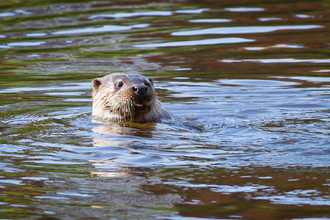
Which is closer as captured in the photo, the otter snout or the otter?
the otter snout

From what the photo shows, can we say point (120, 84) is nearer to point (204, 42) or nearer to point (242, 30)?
point (204, 42)

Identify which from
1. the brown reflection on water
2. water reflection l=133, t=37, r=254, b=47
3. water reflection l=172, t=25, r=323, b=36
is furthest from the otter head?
water reflection l=172, t=25, r=323, b=36

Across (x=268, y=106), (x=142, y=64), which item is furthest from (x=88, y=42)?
(x=268, y=106)

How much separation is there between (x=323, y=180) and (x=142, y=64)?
6.98m

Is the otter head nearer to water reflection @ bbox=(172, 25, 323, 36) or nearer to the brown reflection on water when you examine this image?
the brown reflection on water

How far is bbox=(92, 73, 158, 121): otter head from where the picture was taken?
6.73 m

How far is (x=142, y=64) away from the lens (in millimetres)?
10773

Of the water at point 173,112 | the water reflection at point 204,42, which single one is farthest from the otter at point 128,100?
the water reflection at point 204,42

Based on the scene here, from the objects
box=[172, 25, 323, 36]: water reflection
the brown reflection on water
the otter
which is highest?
box=[172, 25, 323, 36]: water reflection

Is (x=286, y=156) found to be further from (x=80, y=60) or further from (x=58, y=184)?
(x=80, y=60)

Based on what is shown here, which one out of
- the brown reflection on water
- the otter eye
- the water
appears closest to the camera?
the brown reflection on water

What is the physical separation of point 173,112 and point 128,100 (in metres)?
1.46

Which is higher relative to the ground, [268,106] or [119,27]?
[119,27]

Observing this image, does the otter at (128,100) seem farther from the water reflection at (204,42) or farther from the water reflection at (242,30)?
the water reflection at (242,30)
